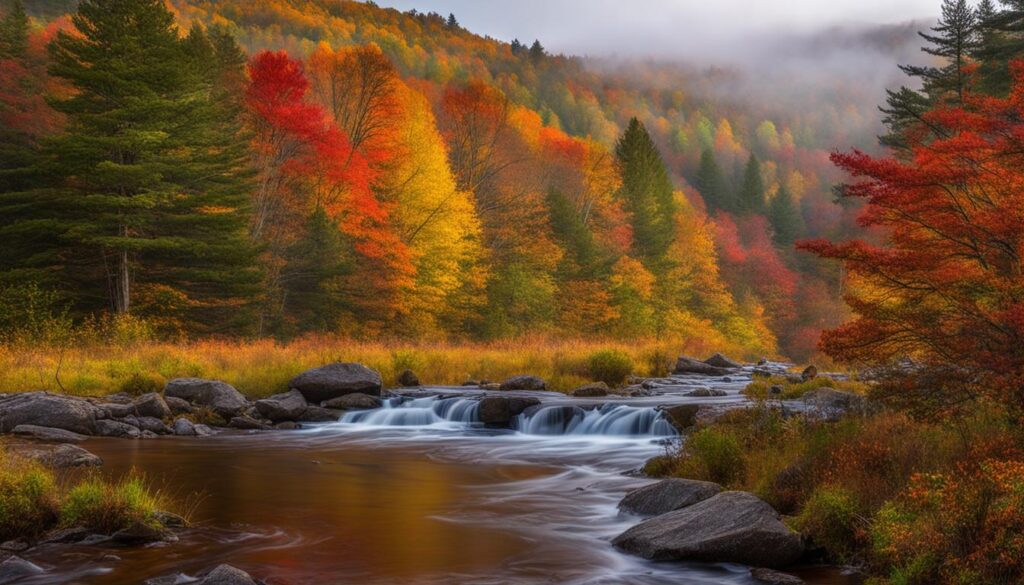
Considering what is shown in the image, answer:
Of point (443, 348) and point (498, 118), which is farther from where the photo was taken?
point (498, 118)

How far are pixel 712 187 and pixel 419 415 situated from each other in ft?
245

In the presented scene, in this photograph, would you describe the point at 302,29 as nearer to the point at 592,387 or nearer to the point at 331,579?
the point at 592,387

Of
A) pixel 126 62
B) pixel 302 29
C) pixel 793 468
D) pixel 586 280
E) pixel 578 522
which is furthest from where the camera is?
pixel 302 29

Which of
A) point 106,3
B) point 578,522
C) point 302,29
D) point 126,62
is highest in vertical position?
point 302,29

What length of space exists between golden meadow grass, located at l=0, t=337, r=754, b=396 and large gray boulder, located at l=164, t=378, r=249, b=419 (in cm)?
138

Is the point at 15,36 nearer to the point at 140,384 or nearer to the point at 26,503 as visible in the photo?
the point at 140,384

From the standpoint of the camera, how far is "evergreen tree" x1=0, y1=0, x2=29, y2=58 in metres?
39.8

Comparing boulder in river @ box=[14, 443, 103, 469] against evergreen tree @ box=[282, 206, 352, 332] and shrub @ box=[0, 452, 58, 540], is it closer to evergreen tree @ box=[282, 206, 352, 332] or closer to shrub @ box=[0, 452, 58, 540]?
shrub @ box=[0, 452, 58, 540]

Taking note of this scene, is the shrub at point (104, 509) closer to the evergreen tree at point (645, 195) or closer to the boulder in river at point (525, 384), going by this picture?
the boulder in river at point (525, 384)

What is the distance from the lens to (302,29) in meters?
93.6

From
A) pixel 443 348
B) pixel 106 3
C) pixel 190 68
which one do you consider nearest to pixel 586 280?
pixel 443 348

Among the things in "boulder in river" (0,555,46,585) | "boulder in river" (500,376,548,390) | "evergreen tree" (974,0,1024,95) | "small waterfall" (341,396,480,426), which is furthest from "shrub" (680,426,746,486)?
"evergreen tree" (974,0,1024,95)

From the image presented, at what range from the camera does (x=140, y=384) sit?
22344 millimetres

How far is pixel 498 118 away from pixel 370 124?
10.7 meters
